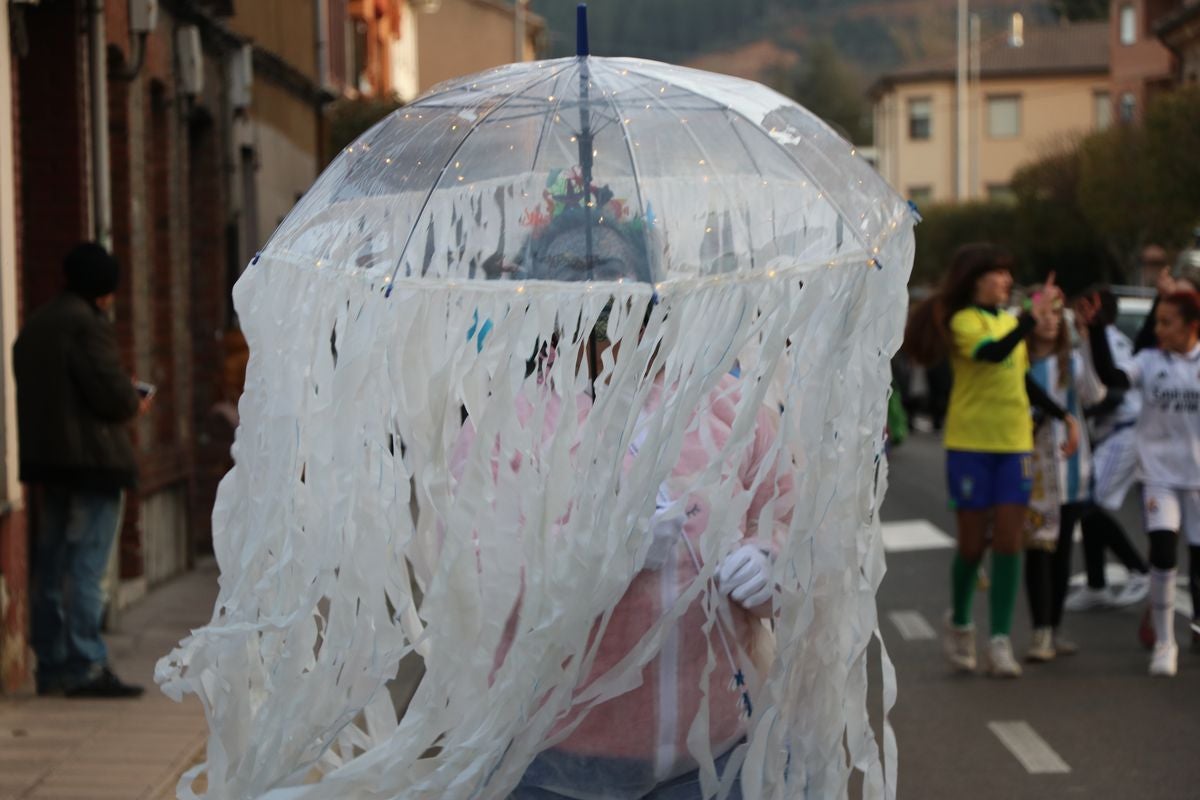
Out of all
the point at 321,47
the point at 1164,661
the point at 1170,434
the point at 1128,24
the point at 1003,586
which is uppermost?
the point at 1128,24

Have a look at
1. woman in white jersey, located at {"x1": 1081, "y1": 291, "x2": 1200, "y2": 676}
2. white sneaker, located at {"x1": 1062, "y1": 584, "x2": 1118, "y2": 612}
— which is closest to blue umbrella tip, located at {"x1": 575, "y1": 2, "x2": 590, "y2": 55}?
woman in white jersey, located at {"x1": 1081, "y1": 291, "x2": 1200, "y2": 676}

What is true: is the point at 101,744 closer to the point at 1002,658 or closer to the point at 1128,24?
the point at 1002,658

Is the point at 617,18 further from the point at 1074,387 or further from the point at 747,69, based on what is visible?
the point at 1074,387

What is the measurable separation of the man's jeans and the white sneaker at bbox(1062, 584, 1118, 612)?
5157 mm

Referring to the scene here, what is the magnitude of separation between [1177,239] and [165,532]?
89.6 ft

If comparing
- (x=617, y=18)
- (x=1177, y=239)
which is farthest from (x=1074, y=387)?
(x=617, y=18)

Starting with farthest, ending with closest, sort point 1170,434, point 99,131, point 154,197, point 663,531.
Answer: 1. point 154,197
2. point 99,131
3. point 1170,434
4. point 663,531

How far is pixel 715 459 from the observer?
3.08 m

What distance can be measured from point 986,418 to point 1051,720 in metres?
1.31

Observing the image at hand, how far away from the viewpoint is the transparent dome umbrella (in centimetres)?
304

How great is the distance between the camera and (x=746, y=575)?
3.21m

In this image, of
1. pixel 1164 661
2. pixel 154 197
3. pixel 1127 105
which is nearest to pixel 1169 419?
pixel 1164 661

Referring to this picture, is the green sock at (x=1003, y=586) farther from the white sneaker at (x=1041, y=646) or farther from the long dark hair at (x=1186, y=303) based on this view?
the long dark hair at (x=1186, y=303)

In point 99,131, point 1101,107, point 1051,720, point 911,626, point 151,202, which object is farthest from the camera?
point 1101,107
